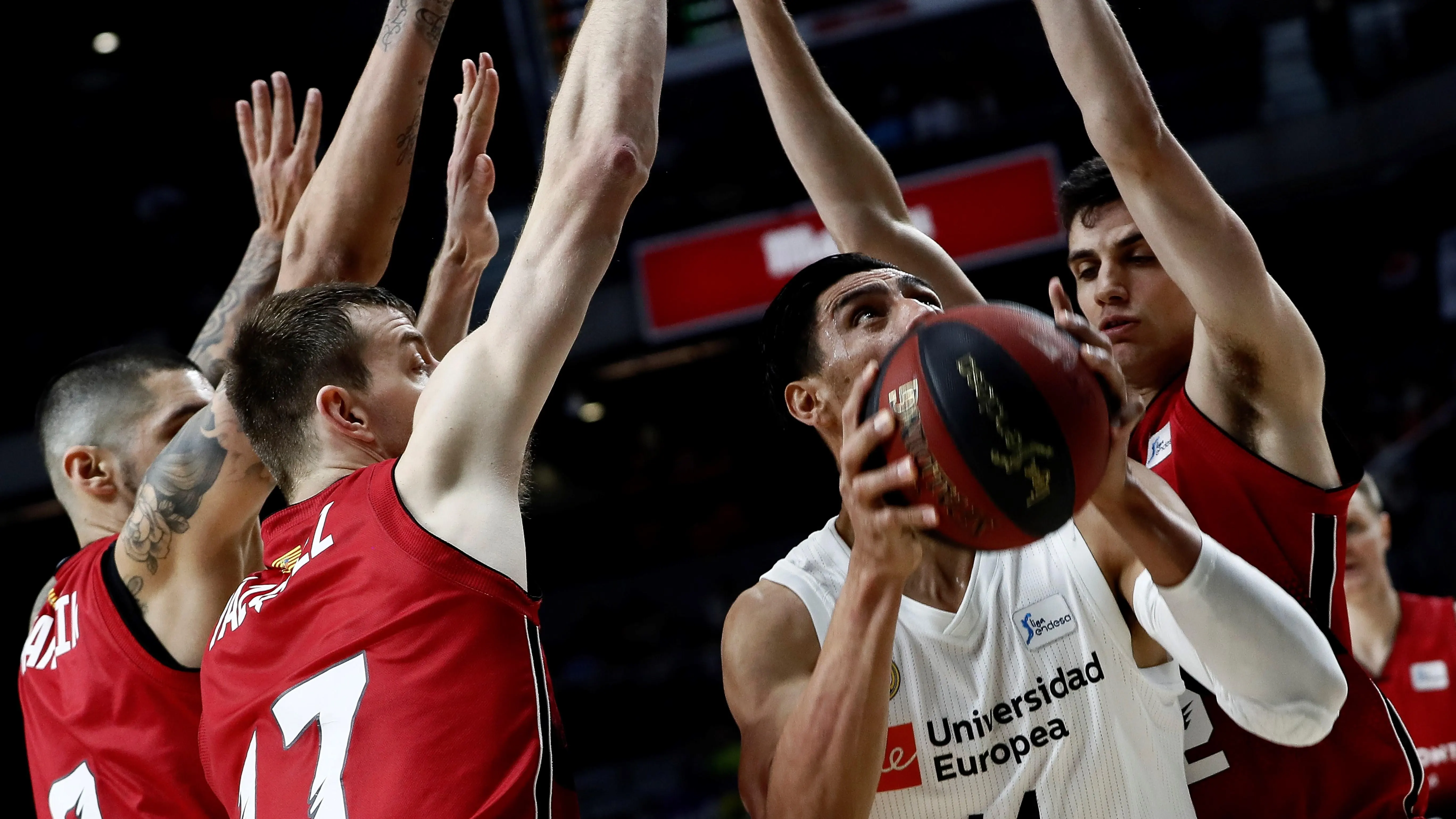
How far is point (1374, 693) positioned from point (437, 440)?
2.00m

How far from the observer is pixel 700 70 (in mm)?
10117

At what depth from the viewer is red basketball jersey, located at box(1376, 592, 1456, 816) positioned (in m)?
4.84

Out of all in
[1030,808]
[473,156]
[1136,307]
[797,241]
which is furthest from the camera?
[797,241]

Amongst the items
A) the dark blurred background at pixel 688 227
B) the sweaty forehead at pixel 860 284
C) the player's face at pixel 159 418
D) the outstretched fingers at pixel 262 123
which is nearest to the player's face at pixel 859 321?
the sweaty forehead at pixel 860 284

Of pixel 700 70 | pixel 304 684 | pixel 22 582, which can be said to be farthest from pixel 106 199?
pixel 304 684

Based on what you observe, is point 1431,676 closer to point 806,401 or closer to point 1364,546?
point 1364,546

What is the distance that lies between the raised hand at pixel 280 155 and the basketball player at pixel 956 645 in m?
1.59

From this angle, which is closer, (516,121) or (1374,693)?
(1374,693)

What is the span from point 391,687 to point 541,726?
0.25m

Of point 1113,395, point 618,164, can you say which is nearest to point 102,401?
point 618,164

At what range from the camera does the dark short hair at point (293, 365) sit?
2361 mm

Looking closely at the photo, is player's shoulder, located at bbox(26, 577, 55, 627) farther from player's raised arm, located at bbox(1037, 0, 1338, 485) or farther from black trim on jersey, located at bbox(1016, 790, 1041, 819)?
player's raised arm, located at bbox(1037, 0, 1338, 485)

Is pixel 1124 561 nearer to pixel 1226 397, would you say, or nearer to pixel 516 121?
pixel 1226 397

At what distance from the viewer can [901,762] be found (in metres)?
2.25
